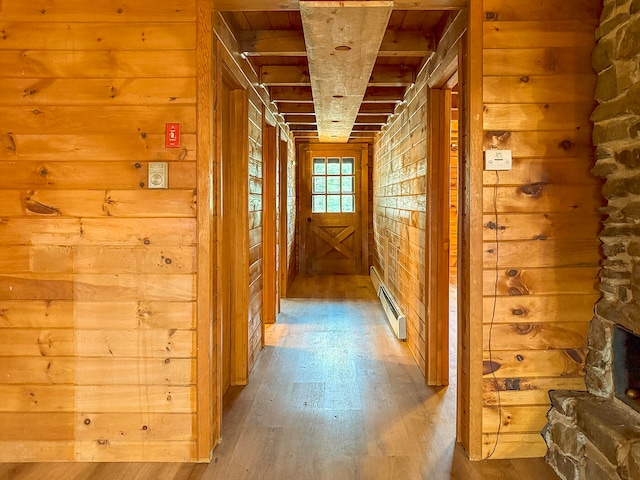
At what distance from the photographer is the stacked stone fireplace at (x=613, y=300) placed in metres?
1.75

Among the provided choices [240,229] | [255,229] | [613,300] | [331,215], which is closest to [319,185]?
[331,215]

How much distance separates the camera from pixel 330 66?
2729 millimetres

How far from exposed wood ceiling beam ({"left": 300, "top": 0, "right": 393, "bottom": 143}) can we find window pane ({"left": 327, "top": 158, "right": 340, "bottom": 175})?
13.3ft

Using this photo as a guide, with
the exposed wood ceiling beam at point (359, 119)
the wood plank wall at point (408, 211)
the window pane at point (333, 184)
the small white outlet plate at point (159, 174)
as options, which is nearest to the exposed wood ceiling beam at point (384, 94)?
the wood plank wall at point (408, 211)

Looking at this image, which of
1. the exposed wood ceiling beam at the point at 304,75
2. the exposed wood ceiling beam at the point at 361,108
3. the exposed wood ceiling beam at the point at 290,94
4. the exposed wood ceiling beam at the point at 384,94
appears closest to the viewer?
the exposed wood ceiling beam at the point at 304,75

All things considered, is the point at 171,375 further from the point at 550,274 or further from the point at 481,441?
the point at 550,274

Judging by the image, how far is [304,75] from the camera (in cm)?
361

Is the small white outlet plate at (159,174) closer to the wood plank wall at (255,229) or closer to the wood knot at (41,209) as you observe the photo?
the wood knot at (41,209)

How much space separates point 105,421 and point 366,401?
4.85ft

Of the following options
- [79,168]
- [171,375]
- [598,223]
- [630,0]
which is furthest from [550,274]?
[79,168]

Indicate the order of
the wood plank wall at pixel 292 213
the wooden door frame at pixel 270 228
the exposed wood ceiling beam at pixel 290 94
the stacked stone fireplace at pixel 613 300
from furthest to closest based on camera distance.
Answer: the wood plank wall at pixel 292 213 < the wooden door frame at pixel 270 228 < the exposed wood ceiling beam at pixel 290 94 < the stacked stone fireplace at pixel 613 300

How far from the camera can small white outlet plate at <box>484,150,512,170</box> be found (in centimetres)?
211

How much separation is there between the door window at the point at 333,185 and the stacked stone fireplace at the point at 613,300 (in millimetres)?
5785

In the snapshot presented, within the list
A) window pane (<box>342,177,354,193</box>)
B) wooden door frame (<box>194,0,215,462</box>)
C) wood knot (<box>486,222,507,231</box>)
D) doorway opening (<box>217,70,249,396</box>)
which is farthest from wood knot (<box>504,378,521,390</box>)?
window pane (<box>342,177,354,193</box>)
